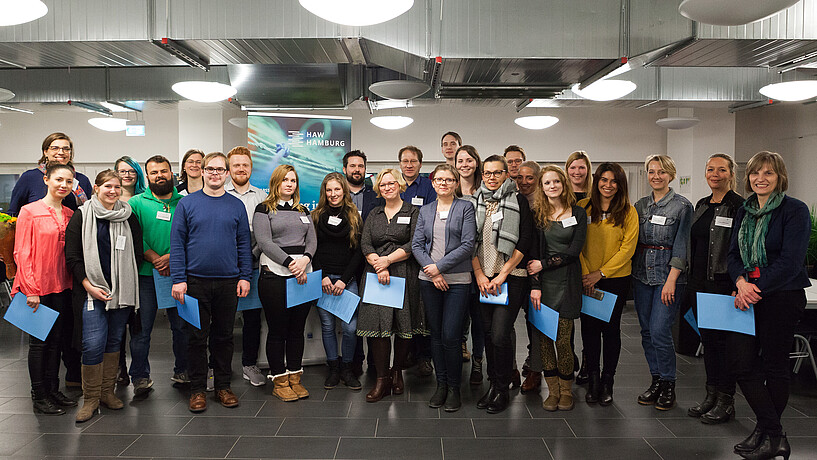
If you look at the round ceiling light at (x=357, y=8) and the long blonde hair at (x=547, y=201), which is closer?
the round ceiling light at (x=357, y=8)

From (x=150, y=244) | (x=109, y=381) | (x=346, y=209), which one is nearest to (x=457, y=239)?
(x=346, y=209)

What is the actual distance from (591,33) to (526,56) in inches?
21.6

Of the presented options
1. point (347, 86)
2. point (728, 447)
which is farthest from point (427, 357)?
point (347, 86)

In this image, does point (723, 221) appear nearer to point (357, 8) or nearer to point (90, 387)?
point (357, 8)

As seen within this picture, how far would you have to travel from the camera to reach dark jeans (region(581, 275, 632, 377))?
138 inches

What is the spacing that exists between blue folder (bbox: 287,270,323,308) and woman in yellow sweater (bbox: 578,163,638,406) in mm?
1769

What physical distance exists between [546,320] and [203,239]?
2172mm

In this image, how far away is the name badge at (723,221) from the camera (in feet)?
10.7

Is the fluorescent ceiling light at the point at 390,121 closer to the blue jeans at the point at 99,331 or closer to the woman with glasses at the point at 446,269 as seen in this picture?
the woman with glasses at the point at 446,269

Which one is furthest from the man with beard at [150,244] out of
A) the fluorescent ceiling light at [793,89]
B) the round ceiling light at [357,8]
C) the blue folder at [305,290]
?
the fluorescent ceiling light at [793,89]

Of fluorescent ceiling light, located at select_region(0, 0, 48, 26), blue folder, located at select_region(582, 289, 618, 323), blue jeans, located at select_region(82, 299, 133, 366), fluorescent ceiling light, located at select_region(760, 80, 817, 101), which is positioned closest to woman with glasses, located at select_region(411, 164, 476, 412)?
blue folder, located at select_region(582, 289, 618, 323)

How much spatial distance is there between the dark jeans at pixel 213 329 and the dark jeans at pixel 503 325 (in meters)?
1.62

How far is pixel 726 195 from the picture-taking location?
3375 mm

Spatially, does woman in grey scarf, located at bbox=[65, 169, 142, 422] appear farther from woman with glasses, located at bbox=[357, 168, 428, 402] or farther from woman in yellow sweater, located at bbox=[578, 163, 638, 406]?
woman in yellow sweater, located at bbox=[578, 163, 638, 406]
